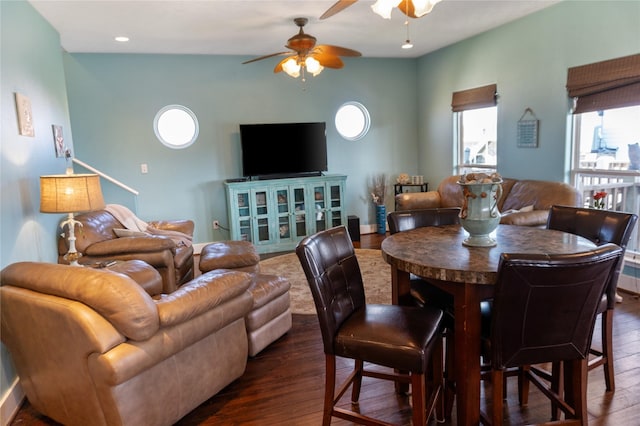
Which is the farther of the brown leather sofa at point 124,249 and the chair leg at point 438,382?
the brown leather sofa at point 124,249

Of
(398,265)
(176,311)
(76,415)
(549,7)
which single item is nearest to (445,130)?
(549,7)

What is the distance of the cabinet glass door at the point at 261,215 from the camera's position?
18.7ft

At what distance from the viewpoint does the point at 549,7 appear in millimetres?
4258

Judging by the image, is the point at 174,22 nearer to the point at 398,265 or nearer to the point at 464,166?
the point at 398,265

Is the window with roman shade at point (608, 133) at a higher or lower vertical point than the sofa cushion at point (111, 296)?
higher

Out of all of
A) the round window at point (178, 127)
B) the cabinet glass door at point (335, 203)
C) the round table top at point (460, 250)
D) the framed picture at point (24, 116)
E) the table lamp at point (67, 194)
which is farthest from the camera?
the cabinet glass door at point (335, 203)

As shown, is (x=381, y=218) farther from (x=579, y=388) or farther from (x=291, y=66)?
(x=579, y=388)

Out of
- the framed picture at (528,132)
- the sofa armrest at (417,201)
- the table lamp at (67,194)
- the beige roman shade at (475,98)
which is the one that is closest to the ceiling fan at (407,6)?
the table lamp at (67,194)

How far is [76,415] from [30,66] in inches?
102

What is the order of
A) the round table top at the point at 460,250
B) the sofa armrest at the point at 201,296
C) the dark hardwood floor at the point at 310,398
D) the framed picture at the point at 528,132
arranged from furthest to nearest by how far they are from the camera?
the framed picture at the point at 528,132, the dark hardwood floor at the point at 310,398, the sofa armrest at the point at 201,296, the round table top at the point at 460,250

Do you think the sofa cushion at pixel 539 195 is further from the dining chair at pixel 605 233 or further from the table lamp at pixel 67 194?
the table lamp at pixel 67 194

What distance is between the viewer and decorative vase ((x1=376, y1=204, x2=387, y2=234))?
21.2ft

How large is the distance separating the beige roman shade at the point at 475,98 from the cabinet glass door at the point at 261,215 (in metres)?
2.89

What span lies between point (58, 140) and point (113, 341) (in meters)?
2.79
